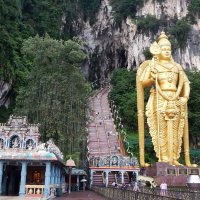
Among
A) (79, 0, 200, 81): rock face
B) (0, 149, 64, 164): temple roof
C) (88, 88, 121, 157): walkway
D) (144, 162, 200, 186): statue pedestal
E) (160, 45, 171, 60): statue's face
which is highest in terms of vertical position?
(79, 0, 200, 81): rock face

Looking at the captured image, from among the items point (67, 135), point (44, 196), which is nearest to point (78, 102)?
point (67, 135)

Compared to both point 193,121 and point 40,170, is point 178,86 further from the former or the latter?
point 193,121

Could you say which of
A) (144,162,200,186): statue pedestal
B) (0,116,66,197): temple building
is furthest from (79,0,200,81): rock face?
(0,116,66,197): temple building

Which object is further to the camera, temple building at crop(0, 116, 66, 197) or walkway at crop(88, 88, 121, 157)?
walkway at crop(88, 88, 121, 157)

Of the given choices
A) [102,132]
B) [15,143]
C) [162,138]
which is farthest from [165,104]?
[102,132]

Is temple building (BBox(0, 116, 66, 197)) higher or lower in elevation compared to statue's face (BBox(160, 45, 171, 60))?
lower

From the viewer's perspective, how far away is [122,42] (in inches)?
1319

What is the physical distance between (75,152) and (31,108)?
3560mm

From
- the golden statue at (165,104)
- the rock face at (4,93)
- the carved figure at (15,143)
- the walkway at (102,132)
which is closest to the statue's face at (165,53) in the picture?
the golden statue at (165,104)

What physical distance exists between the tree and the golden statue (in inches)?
175

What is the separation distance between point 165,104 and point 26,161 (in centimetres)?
625

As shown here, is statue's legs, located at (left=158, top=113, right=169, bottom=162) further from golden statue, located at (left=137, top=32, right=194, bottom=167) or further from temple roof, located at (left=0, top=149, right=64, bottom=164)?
temple roof, located at (left=0, top=149, right=64, bottom=164)

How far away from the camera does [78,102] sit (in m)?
19.2

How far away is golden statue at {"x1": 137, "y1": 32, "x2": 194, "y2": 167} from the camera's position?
47.1 ft
